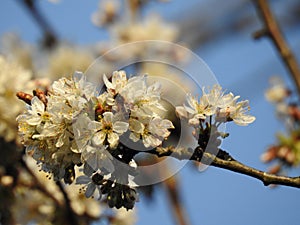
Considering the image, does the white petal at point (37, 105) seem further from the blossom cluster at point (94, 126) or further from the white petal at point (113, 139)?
the white petal at point (113, 139)

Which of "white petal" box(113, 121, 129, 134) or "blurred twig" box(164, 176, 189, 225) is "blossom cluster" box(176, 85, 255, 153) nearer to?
"white petal" box(113, 121, 129, 134)

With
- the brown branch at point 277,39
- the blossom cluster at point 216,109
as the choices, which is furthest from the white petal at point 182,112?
the brown branch at point 277,39

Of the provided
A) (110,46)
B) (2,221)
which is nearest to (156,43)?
(110,46)

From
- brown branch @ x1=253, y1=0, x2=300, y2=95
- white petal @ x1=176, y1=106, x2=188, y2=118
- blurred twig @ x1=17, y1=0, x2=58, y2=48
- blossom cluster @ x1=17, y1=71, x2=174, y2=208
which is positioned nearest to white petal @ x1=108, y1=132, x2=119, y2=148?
blossom cluster @ x1=17, y1=71, x2=174, y2=208

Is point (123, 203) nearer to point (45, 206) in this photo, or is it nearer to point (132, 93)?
point (132, 93)

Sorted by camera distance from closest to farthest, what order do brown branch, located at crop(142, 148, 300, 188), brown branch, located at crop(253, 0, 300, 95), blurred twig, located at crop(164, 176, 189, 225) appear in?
brown branch, located at crop(142, 148, 300, 188), brown branch, located at crop(253, 0, 300, 95), blurred twig, located at crop(164, 176, 189, 225)

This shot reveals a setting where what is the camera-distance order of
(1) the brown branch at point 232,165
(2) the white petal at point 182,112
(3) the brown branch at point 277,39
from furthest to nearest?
(3) the brown branch at point 277,39, (2) the white petal at point 182,112, (1) the brown branch at point 232,165
